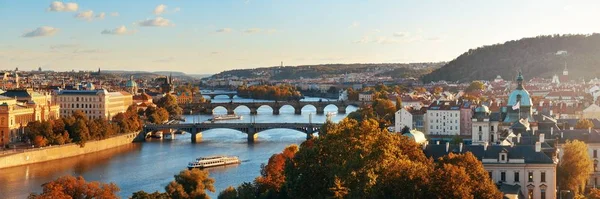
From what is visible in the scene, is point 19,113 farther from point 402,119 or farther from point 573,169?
point 573,169

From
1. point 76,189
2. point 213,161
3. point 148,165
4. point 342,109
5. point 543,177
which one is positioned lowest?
point 148,165

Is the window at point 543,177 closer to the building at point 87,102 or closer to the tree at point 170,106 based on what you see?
the building at point 87,102

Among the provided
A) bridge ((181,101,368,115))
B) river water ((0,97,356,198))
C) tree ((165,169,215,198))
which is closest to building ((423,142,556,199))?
tree ((165,169,215,198))

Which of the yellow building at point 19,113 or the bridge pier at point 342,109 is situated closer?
the yellow building at point 19,113

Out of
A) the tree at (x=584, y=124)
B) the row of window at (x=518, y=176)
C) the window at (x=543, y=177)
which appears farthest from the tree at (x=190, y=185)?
the tree at (x=584, y=124)

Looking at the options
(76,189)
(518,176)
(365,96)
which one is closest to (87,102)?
(76,189)

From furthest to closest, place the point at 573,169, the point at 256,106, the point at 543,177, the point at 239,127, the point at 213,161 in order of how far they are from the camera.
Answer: the point at 256,106
the point at 239,127
the point at 213,161
the point at 573,169
the point at 543,177

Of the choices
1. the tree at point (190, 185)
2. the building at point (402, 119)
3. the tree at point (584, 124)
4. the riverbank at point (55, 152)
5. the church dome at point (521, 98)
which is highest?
the church dome at point (521, 98)
